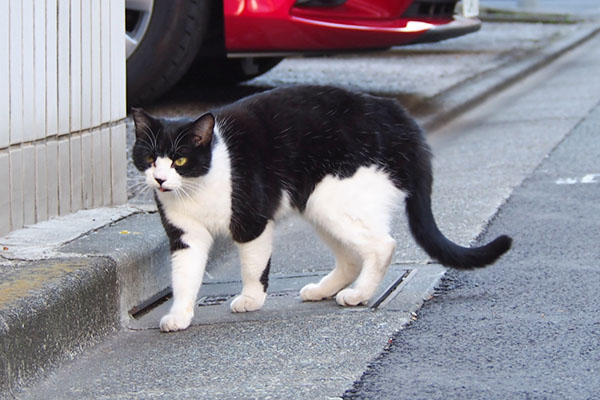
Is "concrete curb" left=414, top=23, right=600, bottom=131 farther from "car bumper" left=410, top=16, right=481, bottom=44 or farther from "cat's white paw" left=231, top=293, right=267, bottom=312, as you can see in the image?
"cat's white paw" left=231, top=293, right=267, bottom=312

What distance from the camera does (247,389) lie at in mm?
2609

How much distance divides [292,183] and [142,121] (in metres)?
0.56

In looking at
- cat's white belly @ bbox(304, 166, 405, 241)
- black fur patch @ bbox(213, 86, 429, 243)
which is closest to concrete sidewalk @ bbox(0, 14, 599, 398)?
cat's white belly @ bbox(304, 166, 405, 241)

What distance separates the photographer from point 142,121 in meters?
3.32

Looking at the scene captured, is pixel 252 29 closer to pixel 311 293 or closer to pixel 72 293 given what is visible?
pixel 311 293

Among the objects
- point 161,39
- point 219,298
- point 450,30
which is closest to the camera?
point 219,298

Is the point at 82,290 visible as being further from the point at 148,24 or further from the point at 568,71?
the point at 568,71

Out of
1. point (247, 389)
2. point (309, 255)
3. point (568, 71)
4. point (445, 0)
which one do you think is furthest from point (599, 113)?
point (247, 389)

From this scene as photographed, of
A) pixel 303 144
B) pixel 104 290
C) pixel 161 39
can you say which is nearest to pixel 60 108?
pixel 104 290

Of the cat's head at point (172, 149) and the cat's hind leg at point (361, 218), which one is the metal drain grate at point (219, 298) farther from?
the cat's head at point (172, 149)

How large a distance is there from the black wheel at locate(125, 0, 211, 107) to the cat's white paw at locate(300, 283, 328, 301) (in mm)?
2748

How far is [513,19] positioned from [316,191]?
12.5 metres

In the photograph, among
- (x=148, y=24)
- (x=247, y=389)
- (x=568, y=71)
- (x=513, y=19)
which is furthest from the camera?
(x=513, y=19)

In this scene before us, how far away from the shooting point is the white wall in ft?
11.3
